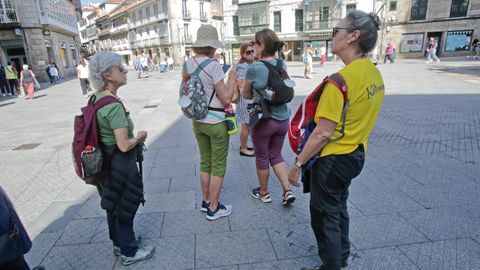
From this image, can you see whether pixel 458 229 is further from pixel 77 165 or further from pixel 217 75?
pixel 77 165

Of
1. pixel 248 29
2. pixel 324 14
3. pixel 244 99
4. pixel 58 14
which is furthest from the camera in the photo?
pixel 248 29

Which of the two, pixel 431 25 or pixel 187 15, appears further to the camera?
pixel 187 15

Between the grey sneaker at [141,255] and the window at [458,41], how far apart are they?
114 ft

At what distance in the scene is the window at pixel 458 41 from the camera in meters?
28.2

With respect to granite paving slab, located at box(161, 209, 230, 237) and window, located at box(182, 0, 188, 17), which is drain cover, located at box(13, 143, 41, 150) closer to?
granite paving slab, located at box(161, 209, 230, 237)

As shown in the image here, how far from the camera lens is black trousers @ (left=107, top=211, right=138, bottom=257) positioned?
237 cm

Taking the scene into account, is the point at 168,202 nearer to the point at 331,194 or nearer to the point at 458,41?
the point at 331,194

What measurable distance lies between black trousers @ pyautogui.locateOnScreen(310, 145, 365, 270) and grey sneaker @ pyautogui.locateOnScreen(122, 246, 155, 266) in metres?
1.41

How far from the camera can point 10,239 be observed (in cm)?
146

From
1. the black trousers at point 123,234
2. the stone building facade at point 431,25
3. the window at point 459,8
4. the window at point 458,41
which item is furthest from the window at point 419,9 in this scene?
the black trousers at point 123,234

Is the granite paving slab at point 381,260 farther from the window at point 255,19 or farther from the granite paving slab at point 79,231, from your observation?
the window at point 255,19

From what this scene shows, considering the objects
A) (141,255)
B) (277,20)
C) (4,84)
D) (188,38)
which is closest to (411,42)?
(277,20)

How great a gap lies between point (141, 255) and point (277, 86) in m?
1.93

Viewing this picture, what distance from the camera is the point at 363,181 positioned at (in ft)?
12.6
